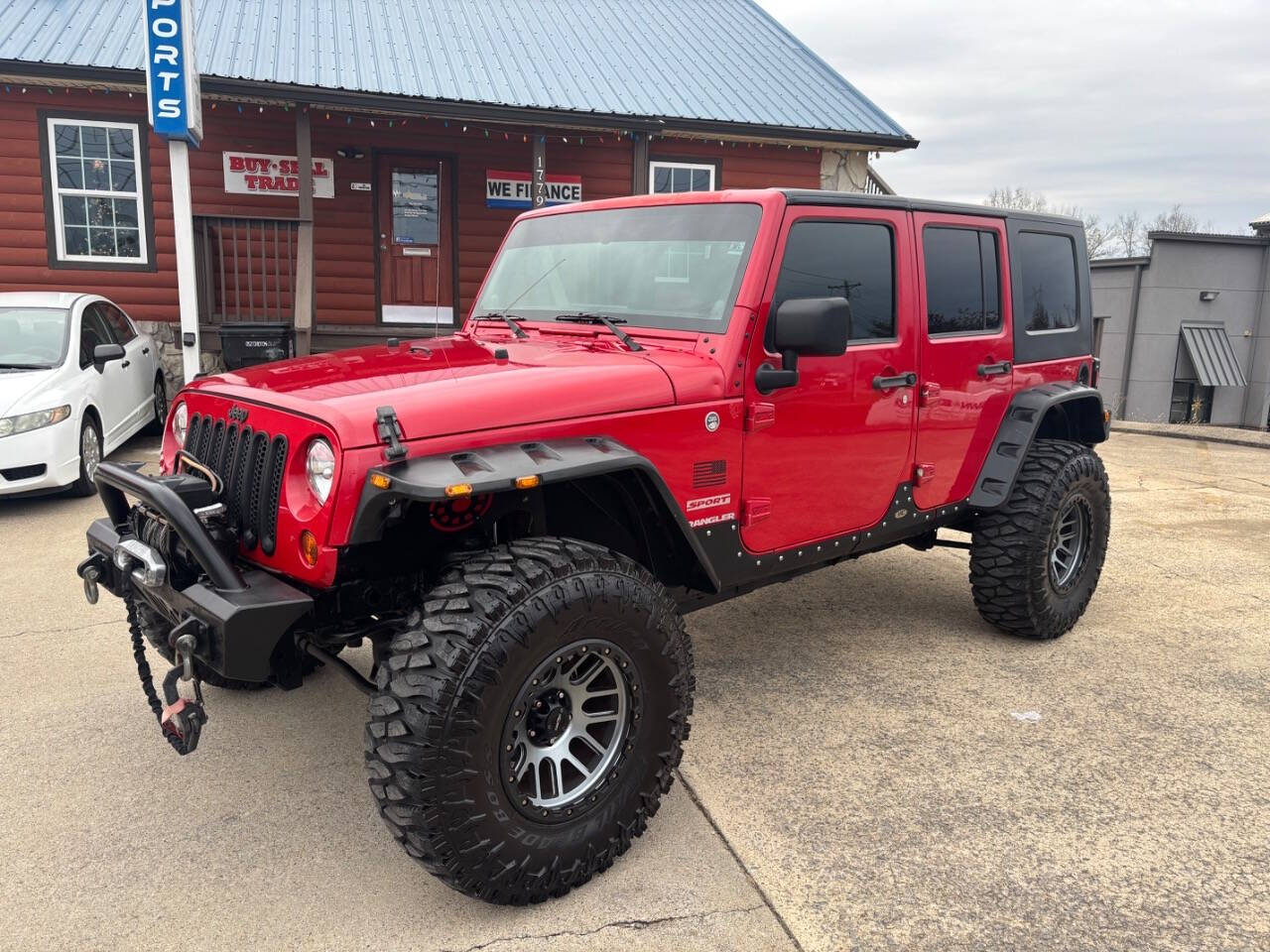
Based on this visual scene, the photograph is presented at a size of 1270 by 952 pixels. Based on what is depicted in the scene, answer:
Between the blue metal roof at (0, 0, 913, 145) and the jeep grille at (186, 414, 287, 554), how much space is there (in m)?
8.42

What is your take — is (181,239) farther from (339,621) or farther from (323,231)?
(339,621)

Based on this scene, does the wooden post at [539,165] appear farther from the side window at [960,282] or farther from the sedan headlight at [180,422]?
the sedan headlight at [180,422]

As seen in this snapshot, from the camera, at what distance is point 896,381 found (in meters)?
3.68

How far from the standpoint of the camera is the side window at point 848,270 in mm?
3314

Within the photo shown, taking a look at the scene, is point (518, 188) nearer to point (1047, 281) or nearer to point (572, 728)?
point (1047, 281)

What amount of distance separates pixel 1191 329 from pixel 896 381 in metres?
13.8

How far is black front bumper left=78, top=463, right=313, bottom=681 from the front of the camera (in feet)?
7.66

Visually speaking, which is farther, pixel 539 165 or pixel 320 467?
pixel 539 165

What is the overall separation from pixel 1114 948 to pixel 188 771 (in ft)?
9.54

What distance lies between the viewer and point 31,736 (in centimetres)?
338

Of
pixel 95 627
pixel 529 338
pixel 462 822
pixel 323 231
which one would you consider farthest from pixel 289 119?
pixel 462 822

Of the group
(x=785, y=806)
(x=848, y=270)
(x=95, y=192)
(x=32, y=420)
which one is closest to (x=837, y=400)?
(x=848, y=270)

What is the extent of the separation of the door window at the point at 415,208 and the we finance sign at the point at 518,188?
741 millimetres

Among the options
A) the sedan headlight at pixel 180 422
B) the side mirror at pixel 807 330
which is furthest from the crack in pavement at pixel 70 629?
the side mirror at pixel 807 330
